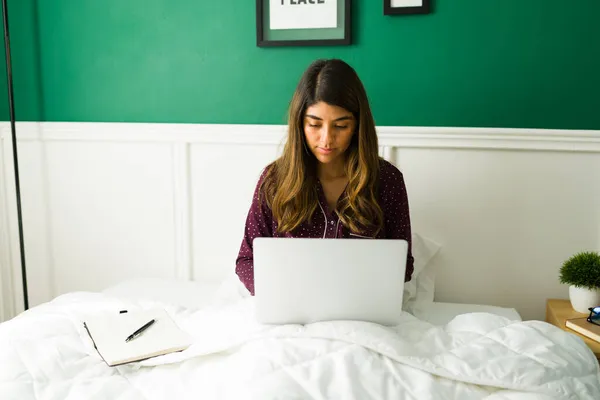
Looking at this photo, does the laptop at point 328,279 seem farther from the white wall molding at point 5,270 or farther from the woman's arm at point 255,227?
the white wall molding at point 5,270

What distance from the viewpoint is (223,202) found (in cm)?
209

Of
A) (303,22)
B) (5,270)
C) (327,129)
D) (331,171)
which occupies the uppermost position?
(303,22)

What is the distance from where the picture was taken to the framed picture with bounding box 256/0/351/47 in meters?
1.92

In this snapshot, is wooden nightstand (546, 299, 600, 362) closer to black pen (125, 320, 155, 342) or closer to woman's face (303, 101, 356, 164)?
woman's face (303, 101, 356, 164)

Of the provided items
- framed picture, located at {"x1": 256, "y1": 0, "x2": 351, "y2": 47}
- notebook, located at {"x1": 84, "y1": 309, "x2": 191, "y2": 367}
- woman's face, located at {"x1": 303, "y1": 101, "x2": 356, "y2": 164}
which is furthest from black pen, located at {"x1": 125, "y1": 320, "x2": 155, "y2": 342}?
framed picture, located at {"x1": 256, "y1": 0, "x2": 351, "y2": 47}

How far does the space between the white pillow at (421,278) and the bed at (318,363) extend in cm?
35

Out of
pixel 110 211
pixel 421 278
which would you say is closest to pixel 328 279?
pixel 421 278

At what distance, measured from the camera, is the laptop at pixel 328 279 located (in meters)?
1.20

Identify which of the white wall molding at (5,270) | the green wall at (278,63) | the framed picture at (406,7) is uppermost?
the framed picture at (406,7)

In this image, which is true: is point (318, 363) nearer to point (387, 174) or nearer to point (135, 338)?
point (135, 338)

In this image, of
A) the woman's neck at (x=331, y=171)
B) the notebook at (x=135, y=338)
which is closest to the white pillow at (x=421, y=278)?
the woman's neck at (x=331, y=171)

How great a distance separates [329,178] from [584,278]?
2.60ft

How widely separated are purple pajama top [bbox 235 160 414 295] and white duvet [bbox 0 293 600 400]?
0.35 metres

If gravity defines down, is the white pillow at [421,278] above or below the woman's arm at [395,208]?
below
